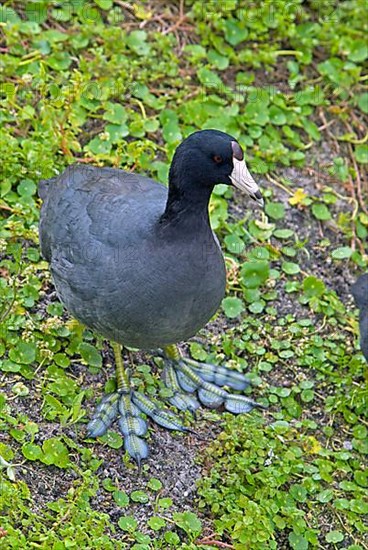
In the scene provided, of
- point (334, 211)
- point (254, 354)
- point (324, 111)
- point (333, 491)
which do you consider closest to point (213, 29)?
point (324, 111)

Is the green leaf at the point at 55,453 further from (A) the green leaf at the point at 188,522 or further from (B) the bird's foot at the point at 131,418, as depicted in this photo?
(A) the green leaf at the point at 188,522

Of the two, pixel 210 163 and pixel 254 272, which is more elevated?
pixel 210 163

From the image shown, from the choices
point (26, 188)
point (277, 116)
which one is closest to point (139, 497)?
point (26, 188)

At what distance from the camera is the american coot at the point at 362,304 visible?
466 centimetres

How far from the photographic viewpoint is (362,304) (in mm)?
4750

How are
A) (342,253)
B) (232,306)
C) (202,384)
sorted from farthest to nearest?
(342,253)
(232,306)
(202,384)

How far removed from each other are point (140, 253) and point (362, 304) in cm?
132

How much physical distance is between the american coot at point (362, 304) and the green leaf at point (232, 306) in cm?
56

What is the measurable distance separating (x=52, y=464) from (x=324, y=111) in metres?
3.03

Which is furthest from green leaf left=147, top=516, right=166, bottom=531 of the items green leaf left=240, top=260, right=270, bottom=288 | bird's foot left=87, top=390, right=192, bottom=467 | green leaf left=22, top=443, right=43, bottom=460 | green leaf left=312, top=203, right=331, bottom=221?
green leaf left=312, top=203, right=331, bottom=221

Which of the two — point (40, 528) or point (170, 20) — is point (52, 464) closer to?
point (40, 528)

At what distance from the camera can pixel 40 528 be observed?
3.69 m

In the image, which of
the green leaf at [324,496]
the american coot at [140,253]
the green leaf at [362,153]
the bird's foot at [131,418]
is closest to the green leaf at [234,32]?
the green leaf at [362,153]

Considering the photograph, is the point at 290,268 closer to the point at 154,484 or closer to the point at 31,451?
the point at 154,484
